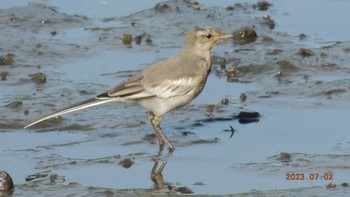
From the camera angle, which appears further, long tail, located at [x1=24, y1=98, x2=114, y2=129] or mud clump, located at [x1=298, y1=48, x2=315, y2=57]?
mud clump, located at [x1=298, y1=48, x2=315, y2=57]

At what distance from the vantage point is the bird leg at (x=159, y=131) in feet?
36.7

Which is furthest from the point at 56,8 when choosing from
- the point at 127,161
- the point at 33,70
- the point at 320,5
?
the point at 127,161

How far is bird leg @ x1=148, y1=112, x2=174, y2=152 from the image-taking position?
1118 centimetres

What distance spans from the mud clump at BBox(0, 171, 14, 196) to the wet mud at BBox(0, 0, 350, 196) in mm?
67

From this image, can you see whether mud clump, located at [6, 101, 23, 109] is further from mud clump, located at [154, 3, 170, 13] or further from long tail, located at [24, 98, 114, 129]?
mud clump, located at [154, 3, 170, 13]

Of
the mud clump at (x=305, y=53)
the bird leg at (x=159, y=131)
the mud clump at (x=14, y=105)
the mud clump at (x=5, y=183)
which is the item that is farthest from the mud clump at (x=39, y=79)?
the mud clump at (x=5, y=183)

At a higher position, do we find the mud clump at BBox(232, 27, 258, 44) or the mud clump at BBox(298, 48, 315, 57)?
the mud clump at BBox(232, 27, 258, 44)

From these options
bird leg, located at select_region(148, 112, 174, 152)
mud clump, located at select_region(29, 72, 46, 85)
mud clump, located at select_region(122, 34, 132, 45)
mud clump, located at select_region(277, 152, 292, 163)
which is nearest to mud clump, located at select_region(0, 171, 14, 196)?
bird leg, located at select_region(148, 112, 174, 152)

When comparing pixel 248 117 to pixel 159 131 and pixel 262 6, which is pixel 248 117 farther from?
pixel 262 6

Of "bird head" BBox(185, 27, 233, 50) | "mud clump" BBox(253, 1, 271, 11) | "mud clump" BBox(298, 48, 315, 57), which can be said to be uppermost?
"mud clump" BBox(253, 1, 271, 11)

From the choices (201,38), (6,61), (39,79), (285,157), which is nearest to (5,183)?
(285,157)

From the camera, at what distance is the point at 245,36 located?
1464 centimetres

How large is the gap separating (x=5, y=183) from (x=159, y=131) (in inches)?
86.5

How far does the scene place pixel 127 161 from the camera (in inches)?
416
